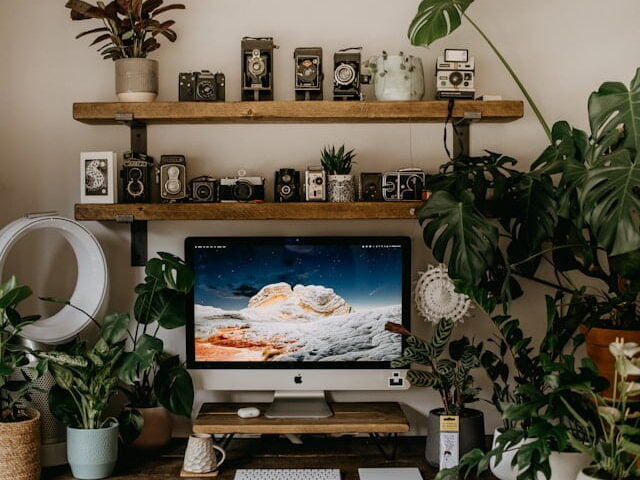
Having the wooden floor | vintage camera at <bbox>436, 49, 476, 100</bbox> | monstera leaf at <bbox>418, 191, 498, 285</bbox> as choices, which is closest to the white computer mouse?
the wooden floor

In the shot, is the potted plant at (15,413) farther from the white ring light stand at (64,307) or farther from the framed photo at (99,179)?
the framed photo at (99,179)

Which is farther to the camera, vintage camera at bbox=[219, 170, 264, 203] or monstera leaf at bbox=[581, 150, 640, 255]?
vintage camera at bbox=[219, 170, 264, 203]

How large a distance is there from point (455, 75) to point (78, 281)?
1415 mm

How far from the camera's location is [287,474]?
222cm

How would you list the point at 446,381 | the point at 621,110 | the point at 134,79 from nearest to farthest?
1. the point at 621,110
2. the point at 446,381
3. the point at 134,79

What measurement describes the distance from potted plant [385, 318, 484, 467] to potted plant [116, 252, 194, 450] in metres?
0.65

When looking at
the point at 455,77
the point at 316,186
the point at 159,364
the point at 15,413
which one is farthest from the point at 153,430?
the point at 455,77

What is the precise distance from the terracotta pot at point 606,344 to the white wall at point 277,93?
1.46 feet

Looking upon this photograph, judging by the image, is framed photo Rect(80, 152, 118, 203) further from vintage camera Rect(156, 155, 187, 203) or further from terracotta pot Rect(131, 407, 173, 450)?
terracotta pot Rect(131, 407, 173, 450)

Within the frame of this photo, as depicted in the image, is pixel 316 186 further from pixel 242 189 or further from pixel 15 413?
pixel 15 413

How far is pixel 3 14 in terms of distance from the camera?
260cm

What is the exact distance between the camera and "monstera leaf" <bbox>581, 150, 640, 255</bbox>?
5.83 ft

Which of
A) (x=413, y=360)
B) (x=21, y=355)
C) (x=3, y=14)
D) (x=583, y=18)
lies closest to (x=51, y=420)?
(x=21, y=355)

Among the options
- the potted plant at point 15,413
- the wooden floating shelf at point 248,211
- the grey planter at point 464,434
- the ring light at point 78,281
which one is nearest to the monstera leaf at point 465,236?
the wooden floating shelf at point 248,211
